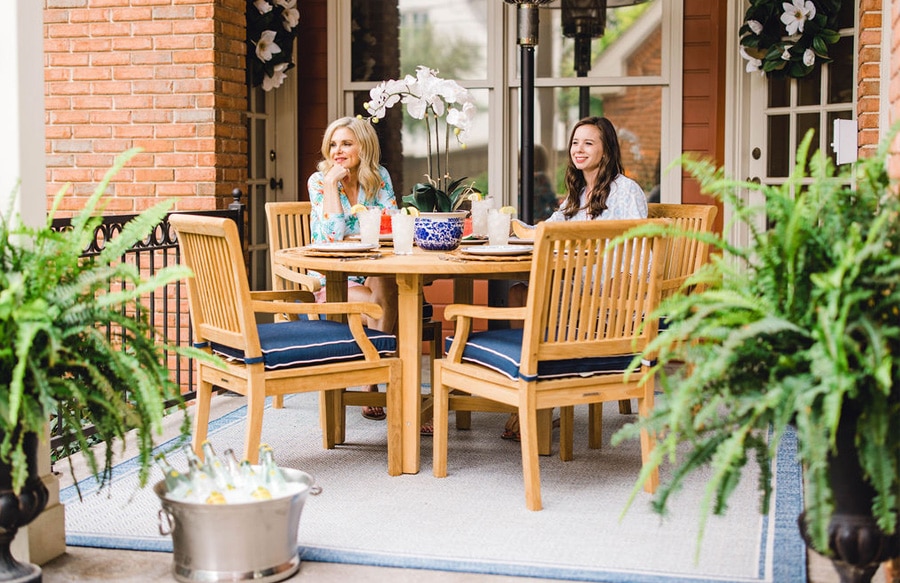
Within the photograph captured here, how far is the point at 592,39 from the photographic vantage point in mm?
6102

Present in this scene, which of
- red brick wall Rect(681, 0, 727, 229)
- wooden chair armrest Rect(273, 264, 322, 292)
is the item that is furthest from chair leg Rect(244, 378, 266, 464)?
red brick wall Rect(681, 0, 727, 229)

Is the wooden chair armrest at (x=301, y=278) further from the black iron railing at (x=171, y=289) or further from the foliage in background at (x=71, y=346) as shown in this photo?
the foliage in background at (x=71, y=346)

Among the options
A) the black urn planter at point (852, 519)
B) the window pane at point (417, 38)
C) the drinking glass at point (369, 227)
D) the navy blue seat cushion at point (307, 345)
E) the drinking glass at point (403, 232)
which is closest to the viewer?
the black urn planter at point (852, 519)

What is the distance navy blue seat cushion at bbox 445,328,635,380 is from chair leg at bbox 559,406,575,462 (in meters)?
0.42

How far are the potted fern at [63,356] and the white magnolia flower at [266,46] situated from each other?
3.37 m

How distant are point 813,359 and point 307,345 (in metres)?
1.87

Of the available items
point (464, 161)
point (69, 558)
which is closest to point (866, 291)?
point (69, 558)

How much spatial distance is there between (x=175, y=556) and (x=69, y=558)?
1.23 feet

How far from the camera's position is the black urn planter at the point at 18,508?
249 cm

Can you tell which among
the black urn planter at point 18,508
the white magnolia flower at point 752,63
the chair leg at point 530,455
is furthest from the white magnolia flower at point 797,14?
the black urn planter at point 18,508

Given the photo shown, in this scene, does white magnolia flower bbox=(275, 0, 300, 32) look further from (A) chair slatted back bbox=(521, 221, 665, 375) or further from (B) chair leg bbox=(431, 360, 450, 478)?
(A) chair slatted back bbox=(521, 221, 665, 375)

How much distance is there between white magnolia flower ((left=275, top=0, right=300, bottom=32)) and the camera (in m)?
5.91

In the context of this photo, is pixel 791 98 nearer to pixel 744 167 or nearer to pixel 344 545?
pixel 744 167

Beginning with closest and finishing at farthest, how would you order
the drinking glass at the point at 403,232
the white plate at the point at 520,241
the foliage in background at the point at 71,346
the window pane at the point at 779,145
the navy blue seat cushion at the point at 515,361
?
the foliage in background at the point at 71,346, the navy blue seat cushion at the point at 515,361, the drinking glass at the point at 403,232, the white plate at the point at 520,241, the window pane at the point at 779,145
